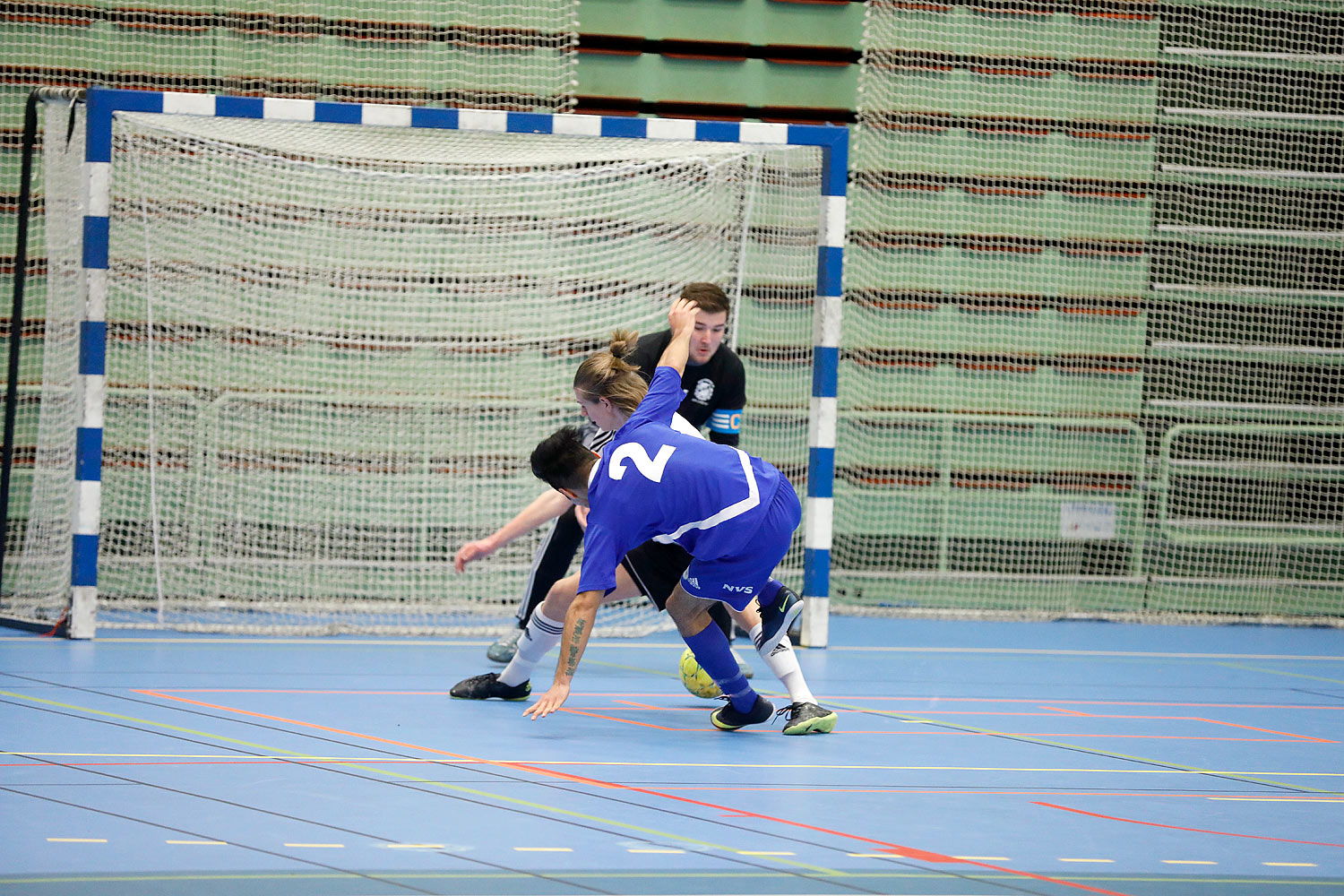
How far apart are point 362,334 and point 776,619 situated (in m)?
3.88

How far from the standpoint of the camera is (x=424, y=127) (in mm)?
6918

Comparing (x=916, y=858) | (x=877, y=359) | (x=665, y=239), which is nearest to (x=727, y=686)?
(x=916, y=858)

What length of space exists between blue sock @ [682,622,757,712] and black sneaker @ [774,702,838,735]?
0.16 m

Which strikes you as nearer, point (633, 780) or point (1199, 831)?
point (1199, 831)

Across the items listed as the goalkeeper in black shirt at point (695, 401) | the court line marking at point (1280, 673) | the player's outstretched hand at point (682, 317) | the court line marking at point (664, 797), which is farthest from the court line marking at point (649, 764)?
the court line marking at point (1280, 673)

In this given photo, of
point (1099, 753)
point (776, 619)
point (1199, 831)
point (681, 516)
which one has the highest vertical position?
point (681, 516)

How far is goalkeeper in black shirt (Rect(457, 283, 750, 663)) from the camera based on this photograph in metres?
5.93

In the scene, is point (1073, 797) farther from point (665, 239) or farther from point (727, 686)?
point (665, 239)

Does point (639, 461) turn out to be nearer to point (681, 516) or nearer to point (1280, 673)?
point (681, 516)

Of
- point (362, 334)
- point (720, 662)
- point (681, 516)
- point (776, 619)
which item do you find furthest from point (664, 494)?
point (362, 334)

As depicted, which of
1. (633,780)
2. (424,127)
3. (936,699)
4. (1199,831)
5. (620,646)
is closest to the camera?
(1199,831)

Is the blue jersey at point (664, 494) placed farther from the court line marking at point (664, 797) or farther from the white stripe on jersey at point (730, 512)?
the court line marking at point (664, 797)

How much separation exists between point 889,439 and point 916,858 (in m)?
6.21

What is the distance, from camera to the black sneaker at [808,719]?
5082 millimetres
